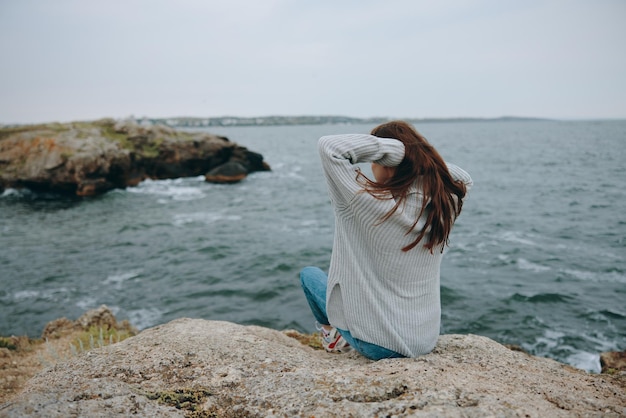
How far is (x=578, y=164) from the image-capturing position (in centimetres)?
3656

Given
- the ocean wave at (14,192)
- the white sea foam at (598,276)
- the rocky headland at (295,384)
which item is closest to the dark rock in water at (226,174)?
the ocean wave at (14,192)

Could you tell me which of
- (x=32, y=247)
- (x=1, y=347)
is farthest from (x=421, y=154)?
(x=32, y=247)

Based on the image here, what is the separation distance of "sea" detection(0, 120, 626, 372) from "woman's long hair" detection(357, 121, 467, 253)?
6.54 metres

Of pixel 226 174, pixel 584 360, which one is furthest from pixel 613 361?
pixel 226 174

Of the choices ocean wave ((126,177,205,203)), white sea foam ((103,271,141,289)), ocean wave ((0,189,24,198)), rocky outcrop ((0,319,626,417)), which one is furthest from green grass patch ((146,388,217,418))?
ocean wave ((0,189,24,198))

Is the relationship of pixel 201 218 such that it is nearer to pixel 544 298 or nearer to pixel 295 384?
pixel 544 298

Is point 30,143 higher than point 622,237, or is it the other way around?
point 30,143

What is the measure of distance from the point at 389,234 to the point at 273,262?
10.5 meters

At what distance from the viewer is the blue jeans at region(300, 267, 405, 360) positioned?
3.11 m

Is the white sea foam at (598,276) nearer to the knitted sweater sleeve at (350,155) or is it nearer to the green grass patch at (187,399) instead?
the knitted sweater sleeve at (350,155)

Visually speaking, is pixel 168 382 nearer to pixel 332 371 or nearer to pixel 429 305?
pixel 332 371

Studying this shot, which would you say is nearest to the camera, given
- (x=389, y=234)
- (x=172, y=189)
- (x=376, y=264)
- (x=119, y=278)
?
(x=389, y=234)

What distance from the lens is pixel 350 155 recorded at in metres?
2.70

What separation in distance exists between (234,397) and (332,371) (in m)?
0.71
